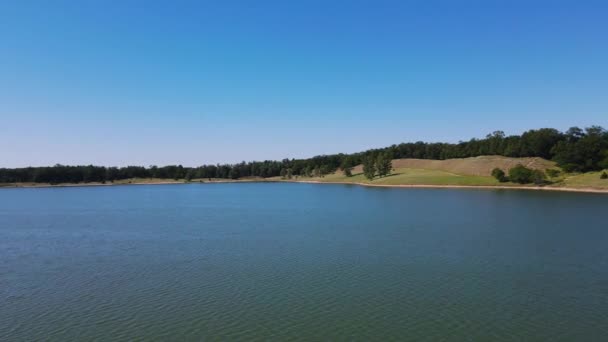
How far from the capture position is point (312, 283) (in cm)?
2383

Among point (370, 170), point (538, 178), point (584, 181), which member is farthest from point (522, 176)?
point (370, 170)

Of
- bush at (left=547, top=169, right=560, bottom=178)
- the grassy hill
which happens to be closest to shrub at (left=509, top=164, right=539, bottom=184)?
the grassy hill

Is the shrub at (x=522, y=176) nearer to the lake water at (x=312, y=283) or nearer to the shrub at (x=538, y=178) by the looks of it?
the shrub at (x=538, y=178)

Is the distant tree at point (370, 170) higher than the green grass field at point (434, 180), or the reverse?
the distant tree at point (370, 170)

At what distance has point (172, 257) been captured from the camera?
31750 millimetres

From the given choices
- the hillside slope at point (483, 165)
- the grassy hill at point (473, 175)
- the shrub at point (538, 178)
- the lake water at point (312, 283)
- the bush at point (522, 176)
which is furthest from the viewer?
the hillside slope at point (483, 165)

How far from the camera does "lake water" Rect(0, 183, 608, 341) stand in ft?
57.1

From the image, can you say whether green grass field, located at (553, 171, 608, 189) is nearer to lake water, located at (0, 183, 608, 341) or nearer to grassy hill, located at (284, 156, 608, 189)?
grassy hill, located at (284, 156, 608, 189)

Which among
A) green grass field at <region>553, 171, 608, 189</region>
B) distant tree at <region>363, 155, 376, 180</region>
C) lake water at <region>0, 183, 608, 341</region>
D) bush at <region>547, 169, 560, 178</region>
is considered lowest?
lake water at <region>0, 183, 608, 341</region>

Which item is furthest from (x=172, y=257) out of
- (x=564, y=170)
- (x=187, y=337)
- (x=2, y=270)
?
(x=564, y=170)

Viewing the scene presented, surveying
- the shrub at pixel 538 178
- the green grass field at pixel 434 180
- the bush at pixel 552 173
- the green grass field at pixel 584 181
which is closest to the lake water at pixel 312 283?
the green grass field at pixel 584 181

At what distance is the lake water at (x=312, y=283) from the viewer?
17.4m

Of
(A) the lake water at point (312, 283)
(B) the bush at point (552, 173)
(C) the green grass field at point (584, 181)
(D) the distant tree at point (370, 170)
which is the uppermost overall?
(D) the distant tree at point (370, 170)

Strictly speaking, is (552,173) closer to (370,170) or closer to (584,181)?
(584,181)
